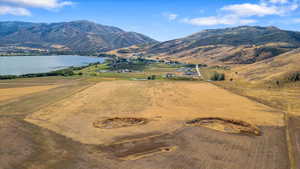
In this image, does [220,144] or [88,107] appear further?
[88,107]

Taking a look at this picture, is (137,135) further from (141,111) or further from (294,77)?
(294,77)

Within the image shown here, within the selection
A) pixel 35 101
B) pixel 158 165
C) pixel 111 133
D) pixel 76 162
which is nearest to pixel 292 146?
pixel 158 165

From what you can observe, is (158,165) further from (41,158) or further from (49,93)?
(49,93)

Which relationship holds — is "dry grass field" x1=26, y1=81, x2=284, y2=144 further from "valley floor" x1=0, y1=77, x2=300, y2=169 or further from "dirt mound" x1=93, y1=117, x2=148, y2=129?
"dirt mound" x1=93, y1=117, x2=148, y2=129

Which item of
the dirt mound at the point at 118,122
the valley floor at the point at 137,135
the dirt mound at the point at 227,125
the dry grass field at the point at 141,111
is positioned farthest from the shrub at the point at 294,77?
the dirt mound at the point at 118,122

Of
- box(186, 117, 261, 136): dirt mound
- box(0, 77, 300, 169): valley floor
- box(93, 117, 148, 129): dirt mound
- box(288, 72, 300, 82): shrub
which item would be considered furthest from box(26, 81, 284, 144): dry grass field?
box(288, 72, 300, 82): shrub

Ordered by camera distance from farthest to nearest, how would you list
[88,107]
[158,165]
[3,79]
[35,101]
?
[3,79] < [35,101] < [88,107] < [158,165]

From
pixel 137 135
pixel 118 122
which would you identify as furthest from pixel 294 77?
pixel 137 135
